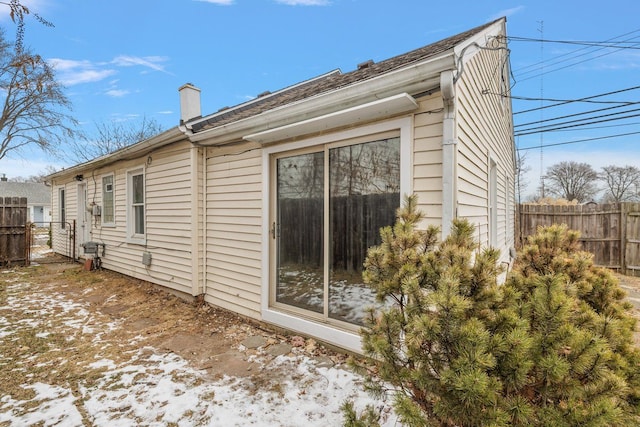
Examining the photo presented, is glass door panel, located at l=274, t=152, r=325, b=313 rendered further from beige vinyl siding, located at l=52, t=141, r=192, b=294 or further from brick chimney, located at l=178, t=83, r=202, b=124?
brick chimney, located at l=178, t=83, r=202, b=124

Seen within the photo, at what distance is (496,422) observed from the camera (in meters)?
1.30

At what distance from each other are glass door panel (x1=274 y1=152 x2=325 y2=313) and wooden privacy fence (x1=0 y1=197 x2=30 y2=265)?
903 centimetres

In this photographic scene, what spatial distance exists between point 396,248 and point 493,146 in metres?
4.79

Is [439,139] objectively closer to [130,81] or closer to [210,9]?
[210,9]

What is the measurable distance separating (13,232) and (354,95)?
415 inches

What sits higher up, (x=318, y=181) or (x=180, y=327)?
(x=318, y=181)

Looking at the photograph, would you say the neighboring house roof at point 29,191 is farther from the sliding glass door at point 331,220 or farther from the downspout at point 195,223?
the sliding glass door at point 331,220

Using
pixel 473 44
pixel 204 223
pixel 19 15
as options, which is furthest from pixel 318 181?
pixel 19 15

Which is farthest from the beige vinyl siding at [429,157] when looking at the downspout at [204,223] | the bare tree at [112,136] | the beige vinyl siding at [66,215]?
the bare tree at [112,136]

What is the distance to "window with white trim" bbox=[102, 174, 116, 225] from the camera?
25.0 ft

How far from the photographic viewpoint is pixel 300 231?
3.99 m

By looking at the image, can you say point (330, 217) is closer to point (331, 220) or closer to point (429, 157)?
point (331, 220)

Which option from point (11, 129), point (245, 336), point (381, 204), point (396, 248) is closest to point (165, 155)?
point (245, 336)

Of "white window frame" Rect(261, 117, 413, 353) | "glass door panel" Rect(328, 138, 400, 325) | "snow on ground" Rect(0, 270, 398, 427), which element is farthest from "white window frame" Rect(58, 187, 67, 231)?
"glass door panel" Rect(328, 138, 400, 325)
